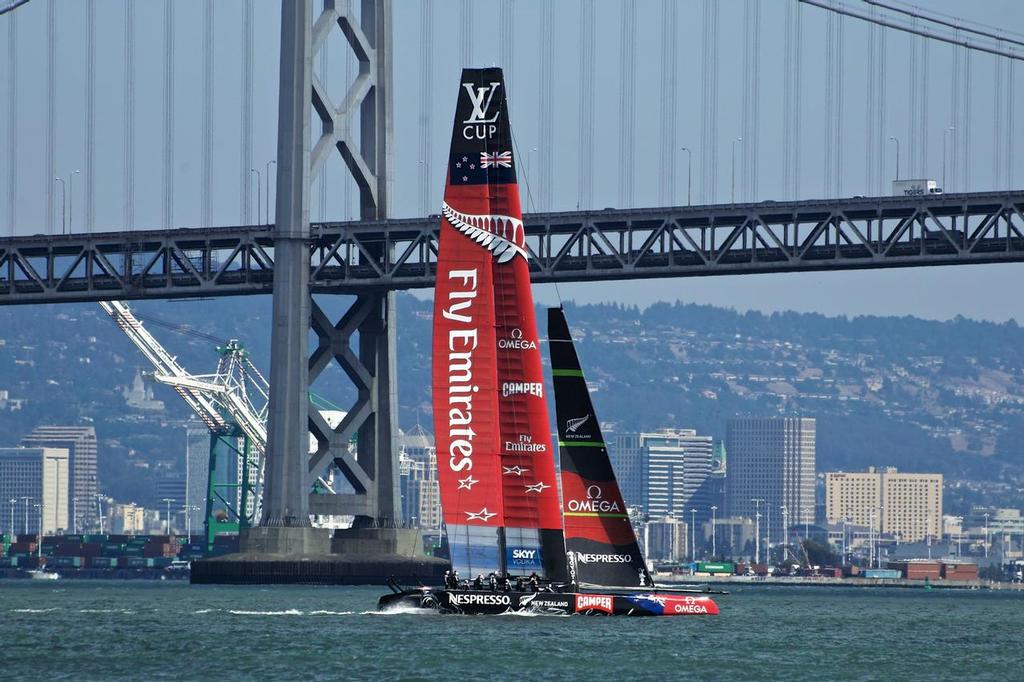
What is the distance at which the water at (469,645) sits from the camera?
131 ft

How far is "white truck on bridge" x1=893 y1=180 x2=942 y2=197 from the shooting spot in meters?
78.2

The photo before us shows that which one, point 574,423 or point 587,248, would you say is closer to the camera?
point 574,423

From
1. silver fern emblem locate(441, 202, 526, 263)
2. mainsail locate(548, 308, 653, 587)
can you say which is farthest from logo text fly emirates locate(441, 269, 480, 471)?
mainsail locate(548, 308, 653, 587)

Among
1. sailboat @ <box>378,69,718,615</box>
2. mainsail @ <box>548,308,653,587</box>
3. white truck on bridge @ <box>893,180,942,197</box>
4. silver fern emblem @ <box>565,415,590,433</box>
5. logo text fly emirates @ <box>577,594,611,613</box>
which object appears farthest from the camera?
white truck on bridge @ <box>893,180,942,197</box>

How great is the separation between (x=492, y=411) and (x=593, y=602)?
4.16 m

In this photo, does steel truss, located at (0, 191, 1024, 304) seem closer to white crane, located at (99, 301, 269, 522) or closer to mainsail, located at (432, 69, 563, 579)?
mainsail, located at (432, 69, 563, 579)

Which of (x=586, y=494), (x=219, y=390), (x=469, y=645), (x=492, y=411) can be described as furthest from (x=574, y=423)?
(x=219, y=390)

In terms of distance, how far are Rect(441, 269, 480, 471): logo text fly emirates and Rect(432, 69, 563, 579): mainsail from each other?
0.06ft

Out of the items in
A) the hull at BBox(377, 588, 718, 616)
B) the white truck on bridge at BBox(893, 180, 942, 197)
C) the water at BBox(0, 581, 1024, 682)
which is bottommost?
the water at BBox(0, 581, 1024, 682)

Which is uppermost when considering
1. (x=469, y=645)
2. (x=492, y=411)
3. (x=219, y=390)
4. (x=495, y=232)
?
(x=219, y=390)

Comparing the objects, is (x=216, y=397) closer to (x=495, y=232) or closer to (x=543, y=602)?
(x=495, y=232)

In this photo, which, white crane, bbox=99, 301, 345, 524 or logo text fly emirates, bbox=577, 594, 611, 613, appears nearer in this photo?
logo text fly emirates, bbox=577, 594, 611, 613

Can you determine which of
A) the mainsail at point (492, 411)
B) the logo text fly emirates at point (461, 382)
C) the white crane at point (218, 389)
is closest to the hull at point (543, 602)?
the mainsail at point (492, 411)

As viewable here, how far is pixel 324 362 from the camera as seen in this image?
8325cm
